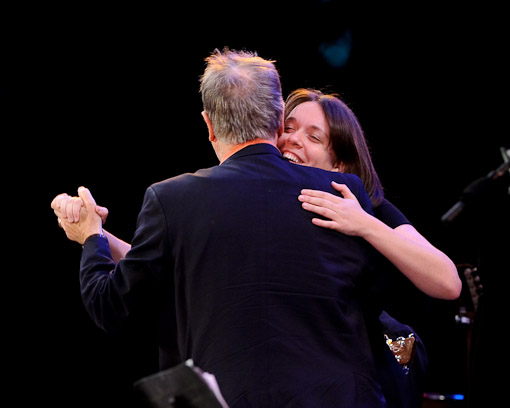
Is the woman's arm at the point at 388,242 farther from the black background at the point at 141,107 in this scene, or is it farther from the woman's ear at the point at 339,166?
the black background at the point at 141,107

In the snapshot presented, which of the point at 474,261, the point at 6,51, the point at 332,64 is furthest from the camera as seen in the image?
the point at 474,261

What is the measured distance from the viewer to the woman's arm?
5.93 feet

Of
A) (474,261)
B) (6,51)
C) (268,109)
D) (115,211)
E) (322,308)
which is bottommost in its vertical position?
(474,261)

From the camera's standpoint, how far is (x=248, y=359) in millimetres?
1676

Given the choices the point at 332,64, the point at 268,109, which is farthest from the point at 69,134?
the point at 268,109

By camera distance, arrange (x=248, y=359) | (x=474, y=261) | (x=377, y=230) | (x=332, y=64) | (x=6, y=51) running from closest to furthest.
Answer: (x=248, y=359) < (x=377, y=230) < (x=6, y=51) < (x=332, y=64) < (x=474, y=261)

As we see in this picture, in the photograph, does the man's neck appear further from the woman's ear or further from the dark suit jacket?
the woman's ear

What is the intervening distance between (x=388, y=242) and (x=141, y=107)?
113 inches

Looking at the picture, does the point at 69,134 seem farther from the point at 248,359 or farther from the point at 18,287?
the point at 248,359

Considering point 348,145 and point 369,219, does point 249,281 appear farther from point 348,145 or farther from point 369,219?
point 348,145

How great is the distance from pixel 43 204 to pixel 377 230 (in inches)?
113

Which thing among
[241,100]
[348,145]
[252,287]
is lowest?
[252,287]

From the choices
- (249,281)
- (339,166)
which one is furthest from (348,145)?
(249,281)

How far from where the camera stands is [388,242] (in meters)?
1.85
